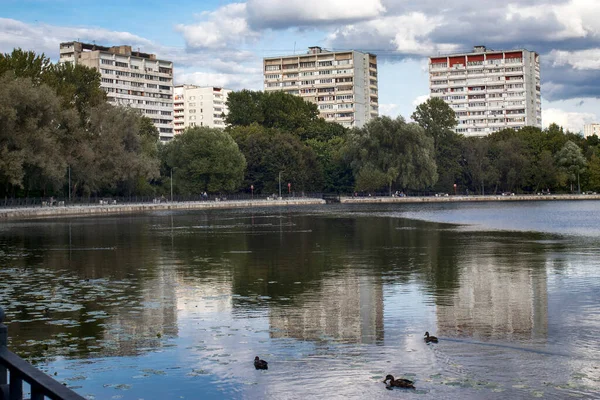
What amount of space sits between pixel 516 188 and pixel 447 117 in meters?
23.1

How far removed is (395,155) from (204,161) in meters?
34.6

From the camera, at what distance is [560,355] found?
13898 millimetres

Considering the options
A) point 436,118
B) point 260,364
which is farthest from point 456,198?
point 260,364

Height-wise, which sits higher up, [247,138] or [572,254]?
[247,138]

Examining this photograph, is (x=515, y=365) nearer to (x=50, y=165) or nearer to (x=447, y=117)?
(x=50, y=165)

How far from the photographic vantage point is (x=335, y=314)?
1847 cm

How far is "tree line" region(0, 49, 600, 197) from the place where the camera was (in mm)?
91062

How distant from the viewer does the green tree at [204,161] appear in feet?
458

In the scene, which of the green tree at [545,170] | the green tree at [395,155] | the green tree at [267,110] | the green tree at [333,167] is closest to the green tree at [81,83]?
the green tree at [395,155]

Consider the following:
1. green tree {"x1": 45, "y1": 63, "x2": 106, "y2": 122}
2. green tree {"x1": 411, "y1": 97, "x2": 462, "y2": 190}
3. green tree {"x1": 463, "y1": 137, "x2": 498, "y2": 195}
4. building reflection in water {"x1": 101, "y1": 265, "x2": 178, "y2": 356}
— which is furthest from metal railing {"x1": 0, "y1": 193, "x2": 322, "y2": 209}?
building reflection in water {"x1": 101, "y1": 265, "x2": 178, "y2": 356}

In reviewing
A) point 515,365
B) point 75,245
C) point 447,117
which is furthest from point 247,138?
point 515,365

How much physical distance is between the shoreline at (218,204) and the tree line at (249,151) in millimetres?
2771

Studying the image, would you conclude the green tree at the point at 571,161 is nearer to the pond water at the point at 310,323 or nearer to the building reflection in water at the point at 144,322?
the pond water at the point at 310,323

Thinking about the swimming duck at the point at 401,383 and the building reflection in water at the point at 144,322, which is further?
the building reflection in water at the point at 144,322
